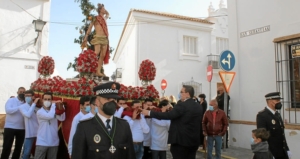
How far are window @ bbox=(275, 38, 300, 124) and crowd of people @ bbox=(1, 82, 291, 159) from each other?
6.40 ft

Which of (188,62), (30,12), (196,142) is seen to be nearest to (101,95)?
(196,142)

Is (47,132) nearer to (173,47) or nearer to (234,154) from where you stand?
(234,154)

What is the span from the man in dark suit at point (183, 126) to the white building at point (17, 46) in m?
10.3

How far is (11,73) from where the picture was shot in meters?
12.6

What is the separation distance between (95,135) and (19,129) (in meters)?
4.41

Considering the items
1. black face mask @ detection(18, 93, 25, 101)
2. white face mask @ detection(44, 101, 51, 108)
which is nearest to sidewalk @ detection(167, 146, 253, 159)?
white face mask @ detection(44, 101, 51, 108)

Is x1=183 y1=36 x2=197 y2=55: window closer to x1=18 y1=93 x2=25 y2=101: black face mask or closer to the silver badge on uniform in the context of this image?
x1=18 y1=93 x2=25 y2=101: black face mask

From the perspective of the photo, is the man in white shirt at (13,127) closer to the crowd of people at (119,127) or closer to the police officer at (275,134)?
the crowd of people at (119,127)

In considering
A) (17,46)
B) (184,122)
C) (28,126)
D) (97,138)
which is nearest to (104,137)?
(97,138)

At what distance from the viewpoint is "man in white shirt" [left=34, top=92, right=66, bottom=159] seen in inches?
185

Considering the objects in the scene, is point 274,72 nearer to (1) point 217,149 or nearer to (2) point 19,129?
(1) point 217,149

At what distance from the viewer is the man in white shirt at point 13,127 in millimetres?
5777

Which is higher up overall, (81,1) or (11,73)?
(81,1)

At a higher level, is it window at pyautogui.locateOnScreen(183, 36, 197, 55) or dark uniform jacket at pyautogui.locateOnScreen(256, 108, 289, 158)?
window at pyautogui.locateOnScreen(183, 36, 197, 55)
